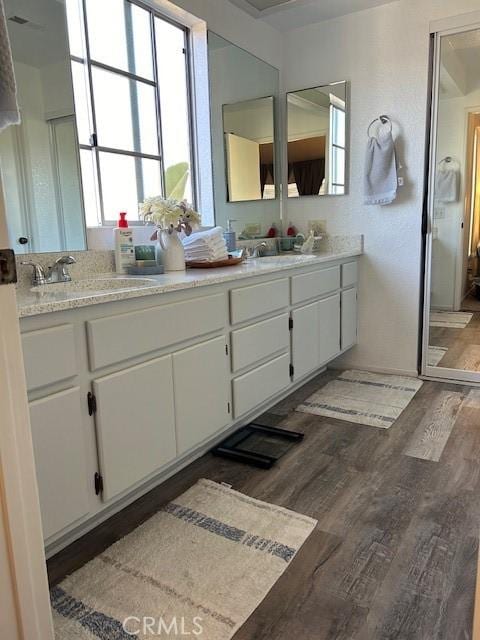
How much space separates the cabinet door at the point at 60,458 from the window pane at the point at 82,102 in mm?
1311

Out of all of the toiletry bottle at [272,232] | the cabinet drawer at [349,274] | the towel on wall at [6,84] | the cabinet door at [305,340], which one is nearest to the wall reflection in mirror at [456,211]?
the cabinet drawer at [349,274]

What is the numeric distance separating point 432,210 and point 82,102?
2144mm

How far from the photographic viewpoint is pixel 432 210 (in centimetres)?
306

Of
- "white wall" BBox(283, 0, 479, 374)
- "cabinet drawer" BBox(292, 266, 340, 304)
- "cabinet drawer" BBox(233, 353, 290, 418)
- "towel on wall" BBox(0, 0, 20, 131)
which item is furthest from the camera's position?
"white wall" BBox(283, 0, 479, 374)

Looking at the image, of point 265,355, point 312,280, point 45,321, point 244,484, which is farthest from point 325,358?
point 45,321

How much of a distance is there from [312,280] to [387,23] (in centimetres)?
171

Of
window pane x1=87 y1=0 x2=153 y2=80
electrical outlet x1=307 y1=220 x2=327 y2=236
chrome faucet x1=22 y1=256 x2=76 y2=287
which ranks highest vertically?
window pane x1=87 y1=0 x2=153 y2=80

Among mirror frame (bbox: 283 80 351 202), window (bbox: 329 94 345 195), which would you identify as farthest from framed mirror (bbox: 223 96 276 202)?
window (bbox: 329 94 345 195)

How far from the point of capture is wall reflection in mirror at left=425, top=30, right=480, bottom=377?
114 inches

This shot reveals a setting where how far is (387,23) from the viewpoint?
2998mm

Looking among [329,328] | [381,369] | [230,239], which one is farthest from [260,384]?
[381,369]

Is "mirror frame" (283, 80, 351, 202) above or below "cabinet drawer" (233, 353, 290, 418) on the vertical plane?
above

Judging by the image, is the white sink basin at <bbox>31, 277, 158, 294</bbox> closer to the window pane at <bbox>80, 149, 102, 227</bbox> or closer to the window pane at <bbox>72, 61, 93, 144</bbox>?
the window pane at <bbox>80, 149, 102, 227</bbox>

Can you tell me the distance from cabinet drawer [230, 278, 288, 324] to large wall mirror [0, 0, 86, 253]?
2.40 ft
